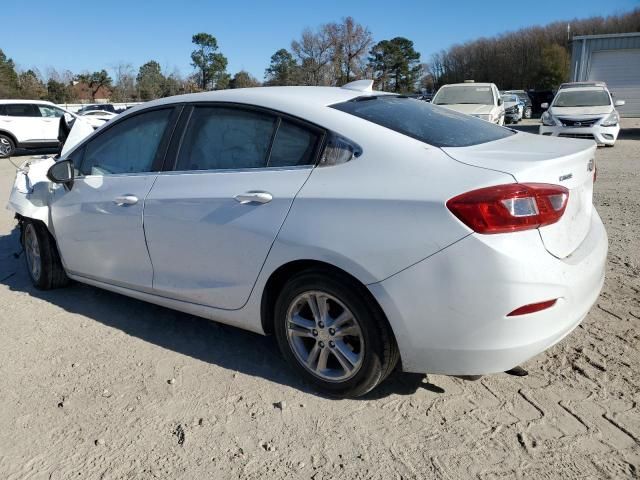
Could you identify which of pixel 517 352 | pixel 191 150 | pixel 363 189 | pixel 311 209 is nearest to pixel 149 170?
pixel 191 150

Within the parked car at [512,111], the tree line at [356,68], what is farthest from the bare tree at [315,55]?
the parked car at [512,111]

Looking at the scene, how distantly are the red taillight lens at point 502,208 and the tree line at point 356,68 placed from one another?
39.0m

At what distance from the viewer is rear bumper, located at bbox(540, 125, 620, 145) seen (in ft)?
44.1

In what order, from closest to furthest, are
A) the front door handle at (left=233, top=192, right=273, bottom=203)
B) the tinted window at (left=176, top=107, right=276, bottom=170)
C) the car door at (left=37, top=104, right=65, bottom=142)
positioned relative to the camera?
the front door handle at (left=233, top=192, right=273, bottom=203)
the tinted window at (left=176, top=107, right=276, bottom=170)
the car door at (left=37, top=104, right=65, bottom=142)

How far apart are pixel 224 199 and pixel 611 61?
27111 mm

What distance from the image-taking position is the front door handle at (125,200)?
347 centimetres

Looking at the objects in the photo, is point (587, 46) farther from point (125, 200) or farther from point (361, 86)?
point (125, 200)

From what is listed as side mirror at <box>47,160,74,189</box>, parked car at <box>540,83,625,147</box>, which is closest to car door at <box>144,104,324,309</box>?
side mirror at <box>47,160,74,189</box>

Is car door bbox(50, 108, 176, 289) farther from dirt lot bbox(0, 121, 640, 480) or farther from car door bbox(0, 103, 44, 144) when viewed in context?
car door bbox(0, 103, 44, 144)

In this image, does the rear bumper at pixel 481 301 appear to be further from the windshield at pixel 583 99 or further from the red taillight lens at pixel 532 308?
the windshield at pixel 583 99

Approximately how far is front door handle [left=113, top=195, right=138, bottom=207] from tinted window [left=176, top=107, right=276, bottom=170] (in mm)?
365

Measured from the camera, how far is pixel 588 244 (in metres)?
2.71

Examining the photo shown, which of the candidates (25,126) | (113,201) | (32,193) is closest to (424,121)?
(113,201)

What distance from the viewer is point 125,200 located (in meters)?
3.53
